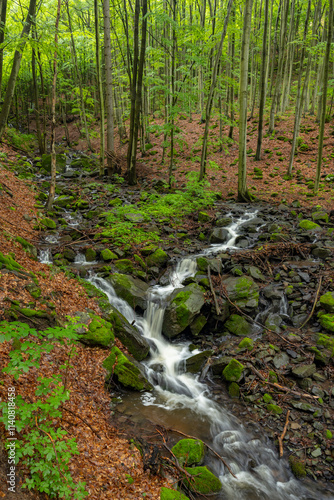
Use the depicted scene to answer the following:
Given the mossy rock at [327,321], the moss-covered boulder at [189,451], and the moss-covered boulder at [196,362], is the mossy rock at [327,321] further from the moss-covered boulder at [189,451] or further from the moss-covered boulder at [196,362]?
the moss-covered boulder at [189,451]

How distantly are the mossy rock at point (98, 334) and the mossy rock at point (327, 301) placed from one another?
494 centimetres

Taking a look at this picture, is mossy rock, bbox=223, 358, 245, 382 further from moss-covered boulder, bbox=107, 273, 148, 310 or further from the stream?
moss-covered boulder, bbox=107, 273, 148, 310

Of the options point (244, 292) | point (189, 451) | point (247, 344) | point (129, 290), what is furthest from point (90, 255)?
point (189, 451)

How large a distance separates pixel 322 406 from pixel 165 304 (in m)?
4.09

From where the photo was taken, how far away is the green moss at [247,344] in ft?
21.1

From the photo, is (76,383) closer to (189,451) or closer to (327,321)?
(189,451)

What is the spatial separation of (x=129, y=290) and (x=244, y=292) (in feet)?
10.1

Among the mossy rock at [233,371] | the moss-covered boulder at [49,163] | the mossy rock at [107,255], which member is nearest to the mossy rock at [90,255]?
the mossy rock at [107,255]

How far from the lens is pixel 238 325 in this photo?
23.7 feet

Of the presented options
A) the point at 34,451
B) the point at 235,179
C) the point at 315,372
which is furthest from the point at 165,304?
the point at 235,179

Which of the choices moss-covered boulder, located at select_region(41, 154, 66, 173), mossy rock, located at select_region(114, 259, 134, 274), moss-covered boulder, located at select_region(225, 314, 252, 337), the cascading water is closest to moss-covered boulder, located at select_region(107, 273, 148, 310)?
the cascading water

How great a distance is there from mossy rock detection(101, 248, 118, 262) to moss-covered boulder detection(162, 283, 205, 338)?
254 centimetres

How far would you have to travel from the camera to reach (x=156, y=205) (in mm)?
12617

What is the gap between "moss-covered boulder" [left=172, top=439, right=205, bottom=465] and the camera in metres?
4.12
